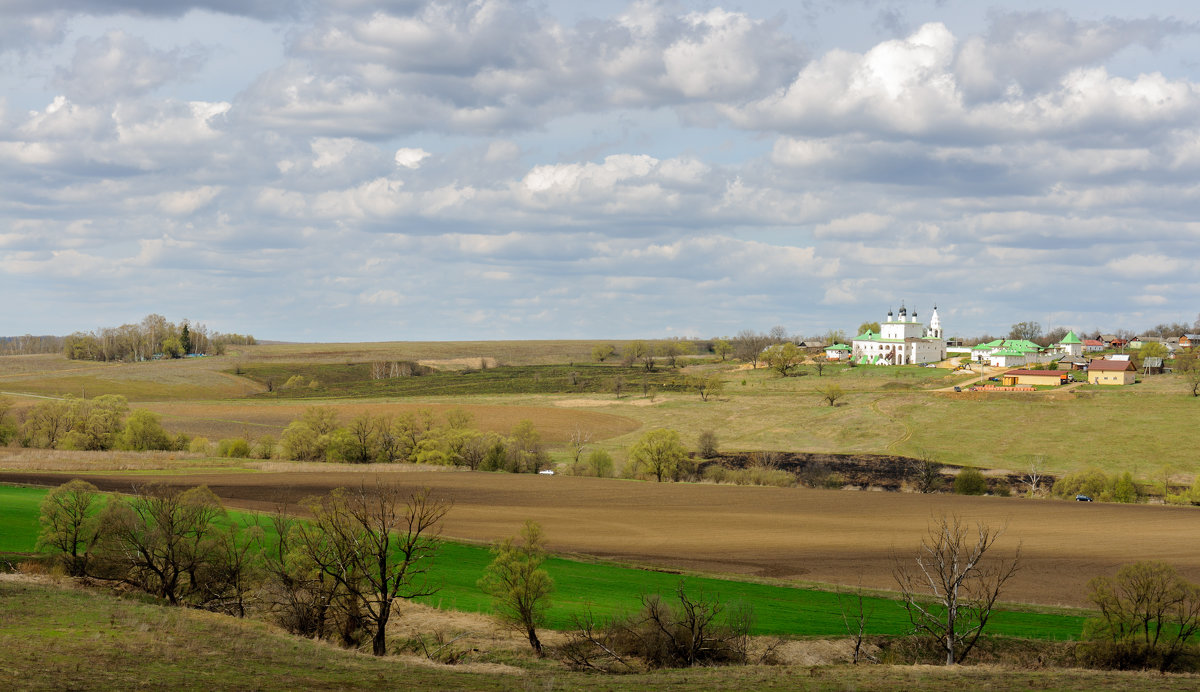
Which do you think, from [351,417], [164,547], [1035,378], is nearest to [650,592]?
[164,547]

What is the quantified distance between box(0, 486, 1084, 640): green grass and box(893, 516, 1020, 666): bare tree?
979 mm

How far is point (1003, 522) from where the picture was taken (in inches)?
2053

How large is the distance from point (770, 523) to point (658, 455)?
23.0 metres

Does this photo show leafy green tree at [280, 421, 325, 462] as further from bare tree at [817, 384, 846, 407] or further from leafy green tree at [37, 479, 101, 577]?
bare tree at [817, 384, 846, 407]

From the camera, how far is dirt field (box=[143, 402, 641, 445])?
98.4m

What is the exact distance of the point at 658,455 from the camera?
248ft

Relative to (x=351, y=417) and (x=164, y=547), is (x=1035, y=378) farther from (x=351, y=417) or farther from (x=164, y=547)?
(x=164, y=547)

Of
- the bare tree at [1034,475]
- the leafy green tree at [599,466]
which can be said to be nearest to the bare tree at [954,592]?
the bare tree at [1034,475]

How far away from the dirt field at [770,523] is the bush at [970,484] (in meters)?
8.22

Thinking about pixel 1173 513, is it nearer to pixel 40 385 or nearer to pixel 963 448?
pixel 963 448

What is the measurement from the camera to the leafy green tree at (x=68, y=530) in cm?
3384

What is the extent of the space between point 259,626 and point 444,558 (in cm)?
1443

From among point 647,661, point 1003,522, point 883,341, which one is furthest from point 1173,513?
point 883,341

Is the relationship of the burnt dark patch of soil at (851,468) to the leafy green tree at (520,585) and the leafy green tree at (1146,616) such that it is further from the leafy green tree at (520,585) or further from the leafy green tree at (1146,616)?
the leafy green tree at (520,585)
